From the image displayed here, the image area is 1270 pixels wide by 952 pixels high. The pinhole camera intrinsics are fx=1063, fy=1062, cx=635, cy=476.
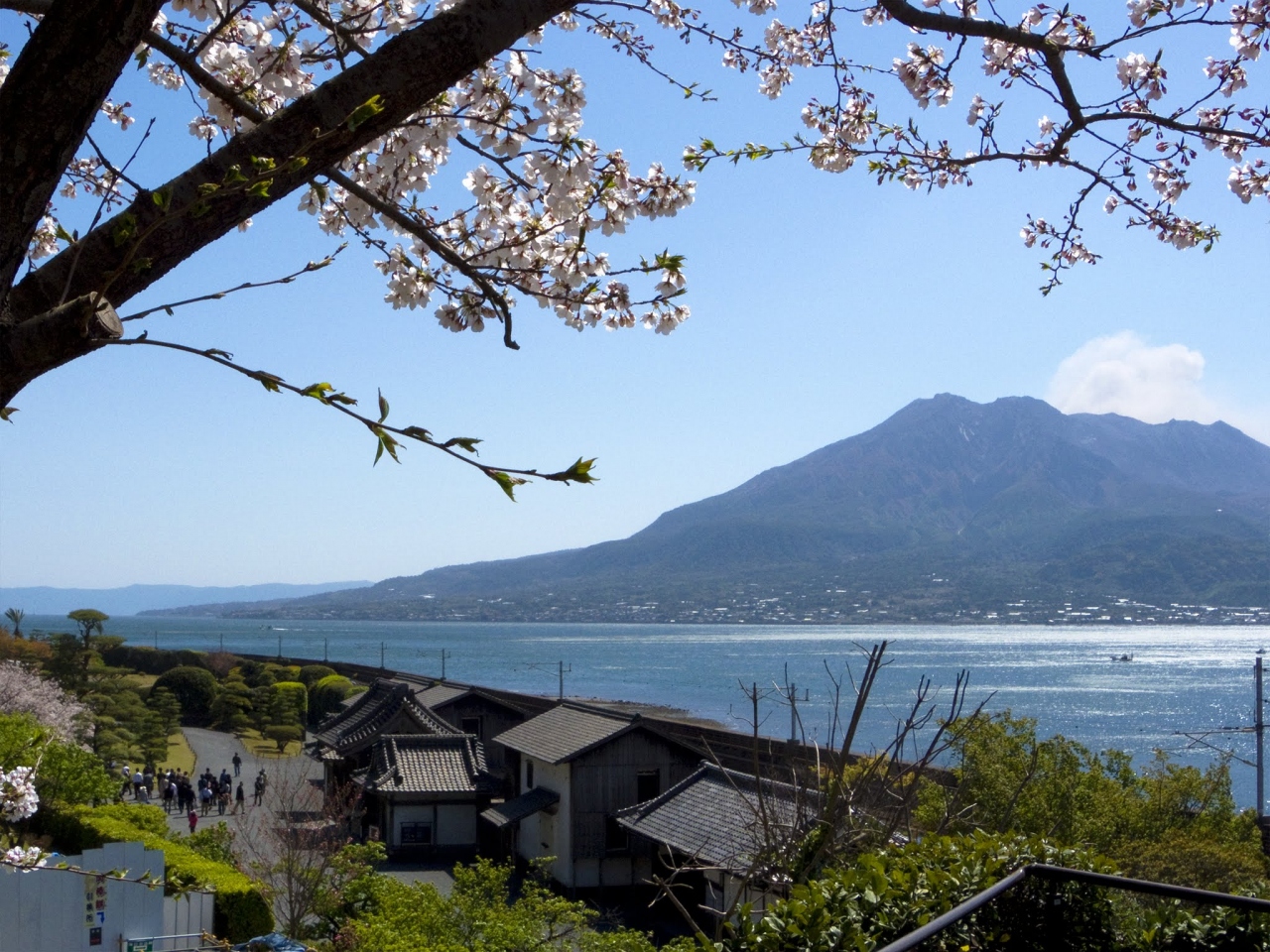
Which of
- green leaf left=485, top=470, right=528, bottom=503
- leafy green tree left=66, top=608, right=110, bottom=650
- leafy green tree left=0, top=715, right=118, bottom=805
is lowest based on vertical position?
leafy green tree left=0, top=715, right=118, bottom=805

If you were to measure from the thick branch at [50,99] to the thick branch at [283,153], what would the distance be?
2.7 inches

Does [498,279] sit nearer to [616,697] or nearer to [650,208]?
[650,208]

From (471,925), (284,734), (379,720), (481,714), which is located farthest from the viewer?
(284,734)

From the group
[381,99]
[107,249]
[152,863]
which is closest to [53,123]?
[107,249]

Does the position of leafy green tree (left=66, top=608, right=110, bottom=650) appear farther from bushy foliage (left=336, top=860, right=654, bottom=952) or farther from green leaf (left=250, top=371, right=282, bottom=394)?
green leaf (left=250, top=371, right=282, bottom=394)

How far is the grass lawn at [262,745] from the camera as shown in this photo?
4106 cm

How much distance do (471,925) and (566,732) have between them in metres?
12.1

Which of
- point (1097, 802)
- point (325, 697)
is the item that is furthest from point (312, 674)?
point (1097, 802)

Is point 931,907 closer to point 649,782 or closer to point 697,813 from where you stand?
point 697,813

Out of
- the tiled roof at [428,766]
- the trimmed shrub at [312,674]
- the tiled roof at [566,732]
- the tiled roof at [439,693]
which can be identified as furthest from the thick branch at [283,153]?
the trimmed shrub at [312,674]

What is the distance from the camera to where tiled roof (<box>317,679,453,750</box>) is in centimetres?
2817

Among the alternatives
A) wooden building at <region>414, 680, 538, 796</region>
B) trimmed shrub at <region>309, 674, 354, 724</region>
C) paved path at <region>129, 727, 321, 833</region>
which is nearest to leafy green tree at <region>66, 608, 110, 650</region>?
paved path at <region>129, 727, 321, 833</region>

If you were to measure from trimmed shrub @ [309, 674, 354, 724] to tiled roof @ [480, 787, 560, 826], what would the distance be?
2398cm

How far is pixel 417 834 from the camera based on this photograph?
82.1 feet
